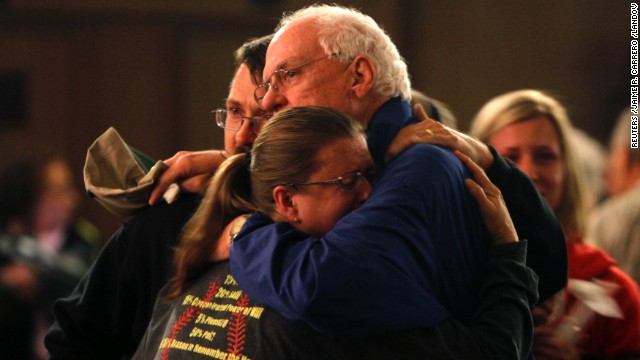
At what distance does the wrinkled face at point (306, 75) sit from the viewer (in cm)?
218

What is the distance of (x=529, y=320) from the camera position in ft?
6.27

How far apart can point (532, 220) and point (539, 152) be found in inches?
36.0

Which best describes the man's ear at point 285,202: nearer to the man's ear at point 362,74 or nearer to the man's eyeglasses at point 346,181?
the man's eyeglasses at point 346,181

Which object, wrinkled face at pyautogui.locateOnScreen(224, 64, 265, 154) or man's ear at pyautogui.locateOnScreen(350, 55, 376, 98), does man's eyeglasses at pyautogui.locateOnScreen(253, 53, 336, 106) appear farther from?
wrinkled face at pyautogui.locateOnScreen(224, 64, 265, 154)

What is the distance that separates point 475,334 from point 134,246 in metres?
0.94

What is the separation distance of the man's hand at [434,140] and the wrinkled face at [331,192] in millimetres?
87

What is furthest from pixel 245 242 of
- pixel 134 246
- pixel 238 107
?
pixel 238 107

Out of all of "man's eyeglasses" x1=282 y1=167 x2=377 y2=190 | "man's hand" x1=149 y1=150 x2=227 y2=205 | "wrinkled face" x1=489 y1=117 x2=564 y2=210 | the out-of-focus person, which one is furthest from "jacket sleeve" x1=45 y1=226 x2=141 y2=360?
the out-of-focus person

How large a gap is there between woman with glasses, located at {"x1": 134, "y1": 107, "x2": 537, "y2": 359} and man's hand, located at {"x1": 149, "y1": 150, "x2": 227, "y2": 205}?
0.29 m

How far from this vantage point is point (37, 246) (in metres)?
4.72

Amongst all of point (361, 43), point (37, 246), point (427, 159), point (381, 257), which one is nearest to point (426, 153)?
point (427, 159)

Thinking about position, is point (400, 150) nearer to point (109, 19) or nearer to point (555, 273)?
point (555, 273)

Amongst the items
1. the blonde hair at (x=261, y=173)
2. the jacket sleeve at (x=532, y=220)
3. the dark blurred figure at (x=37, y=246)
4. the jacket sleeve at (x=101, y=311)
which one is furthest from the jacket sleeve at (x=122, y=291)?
the dark blurred figure at (x=37, y=246)

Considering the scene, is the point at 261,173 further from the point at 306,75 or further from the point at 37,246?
the point at 37,246
